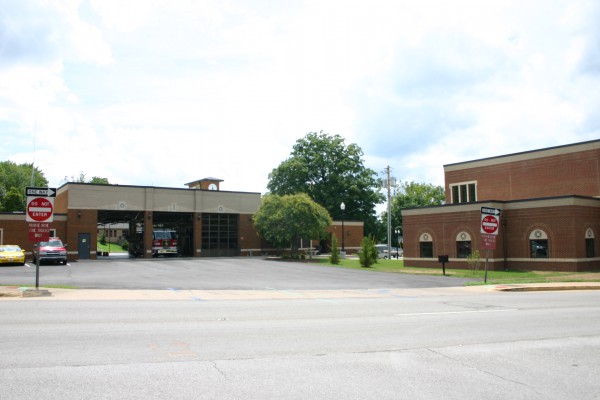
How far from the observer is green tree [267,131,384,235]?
70.2 m

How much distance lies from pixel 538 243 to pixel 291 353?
96.3 ft

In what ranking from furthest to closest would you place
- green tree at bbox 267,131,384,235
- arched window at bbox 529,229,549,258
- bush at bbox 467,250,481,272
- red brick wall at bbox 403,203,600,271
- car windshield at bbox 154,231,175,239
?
green tree at bbox 267,131,384,235 < car windshield at bbox 154,231,175,239 < arched window at bbox 529,229,549,258 < bush at bbox 467,250,481,272 < red brick wall at bbox 403,203,600,271

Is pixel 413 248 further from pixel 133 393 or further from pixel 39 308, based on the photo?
pixel 133 393

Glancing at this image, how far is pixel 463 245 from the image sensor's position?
35875mm

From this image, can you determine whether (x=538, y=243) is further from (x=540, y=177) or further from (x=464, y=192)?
(x=464, y=192)

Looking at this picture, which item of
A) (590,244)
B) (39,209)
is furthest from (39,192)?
(590,244)

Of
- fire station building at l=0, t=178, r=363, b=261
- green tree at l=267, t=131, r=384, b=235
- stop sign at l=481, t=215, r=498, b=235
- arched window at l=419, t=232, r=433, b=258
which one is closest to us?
Result: stop sign at l=481, t=215, r=498, b=235

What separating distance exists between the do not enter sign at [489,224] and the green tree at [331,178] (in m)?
45.7

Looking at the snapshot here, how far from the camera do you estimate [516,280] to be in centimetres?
2556

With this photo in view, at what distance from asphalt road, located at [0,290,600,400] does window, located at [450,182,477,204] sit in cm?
3109

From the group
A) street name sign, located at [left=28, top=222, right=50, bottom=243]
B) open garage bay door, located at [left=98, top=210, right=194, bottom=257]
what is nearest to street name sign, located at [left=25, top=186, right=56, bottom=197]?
street name sign, located at [left=28, top=222, right=50, bottom=243]

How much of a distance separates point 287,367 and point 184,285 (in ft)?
49.1

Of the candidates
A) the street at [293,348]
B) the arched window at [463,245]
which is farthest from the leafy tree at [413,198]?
the street at [293,348]

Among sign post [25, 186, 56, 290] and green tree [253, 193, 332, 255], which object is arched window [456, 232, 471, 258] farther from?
sign post [25, 186, 56, 290]
